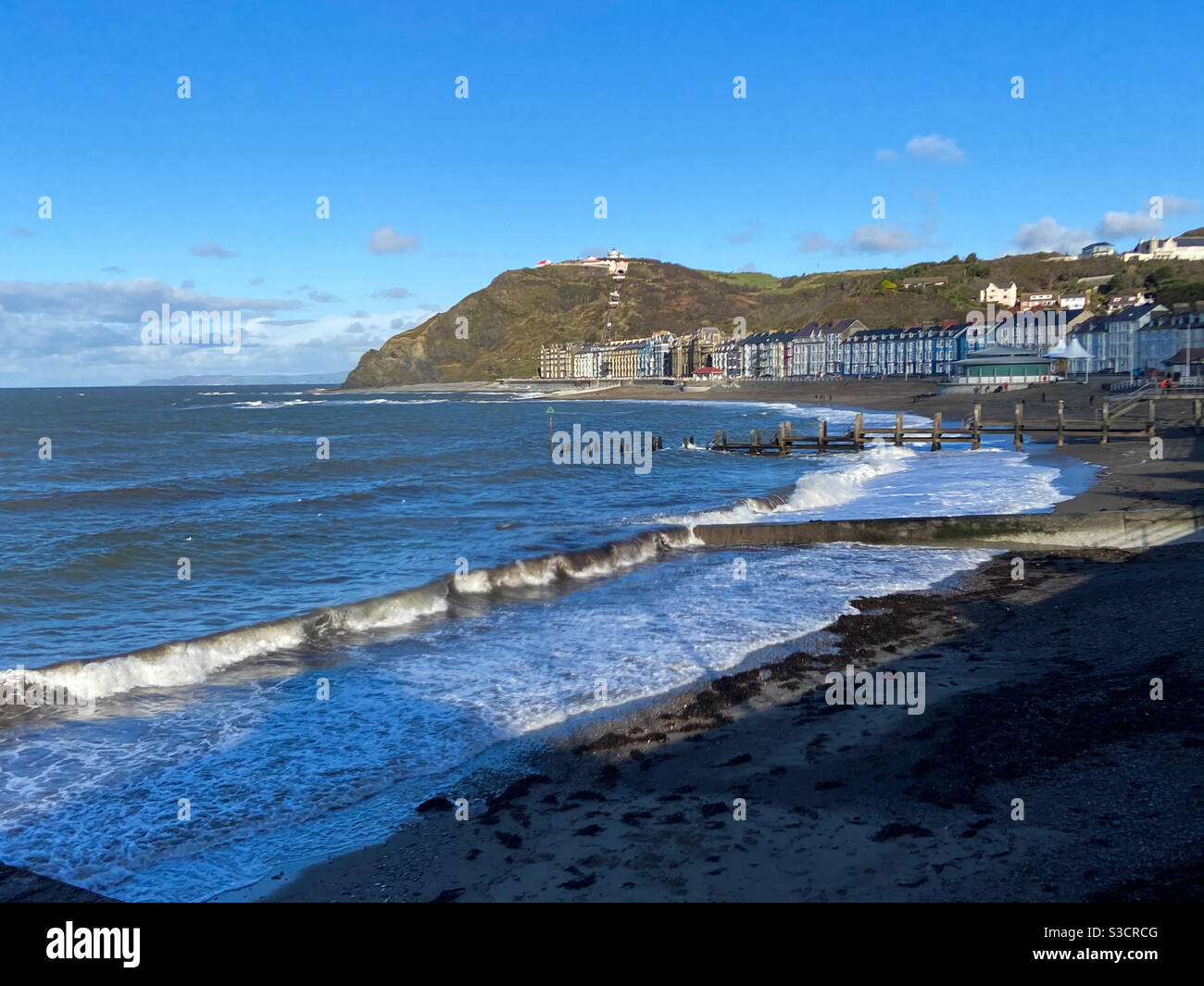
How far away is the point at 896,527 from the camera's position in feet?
71.8

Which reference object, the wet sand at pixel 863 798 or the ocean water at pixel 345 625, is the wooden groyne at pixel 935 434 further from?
the wet sand at pixel 863 798

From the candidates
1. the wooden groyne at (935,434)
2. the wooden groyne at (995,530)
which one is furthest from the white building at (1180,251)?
the wooden groyne at (995,530)

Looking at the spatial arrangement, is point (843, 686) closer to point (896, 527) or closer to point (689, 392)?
point (896, 527)

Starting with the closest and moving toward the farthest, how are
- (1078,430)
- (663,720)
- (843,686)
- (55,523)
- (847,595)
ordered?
1. (663,720)
2. (843,686)
3. (847,595)
4. (55,523)
5. (1078,430)

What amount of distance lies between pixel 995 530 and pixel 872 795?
48.5ft

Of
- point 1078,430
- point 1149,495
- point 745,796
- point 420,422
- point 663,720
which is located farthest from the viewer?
point 420,422

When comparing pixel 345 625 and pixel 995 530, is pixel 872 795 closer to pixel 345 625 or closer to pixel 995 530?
pixel 345 625

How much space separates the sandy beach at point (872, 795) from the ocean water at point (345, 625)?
0.93m

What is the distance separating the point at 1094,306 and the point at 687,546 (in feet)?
485

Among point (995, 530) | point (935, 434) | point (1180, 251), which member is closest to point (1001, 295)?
point (1180, 251)

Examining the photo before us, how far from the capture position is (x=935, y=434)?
43875 mm

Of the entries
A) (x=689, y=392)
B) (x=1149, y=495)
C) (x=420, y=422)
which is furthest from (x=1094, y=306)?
(x=1149, y=495)

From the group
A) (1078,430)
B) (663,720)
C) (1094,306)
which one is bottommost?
(663,720)

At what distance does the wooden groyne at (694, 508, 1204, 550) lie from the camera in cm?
1938
